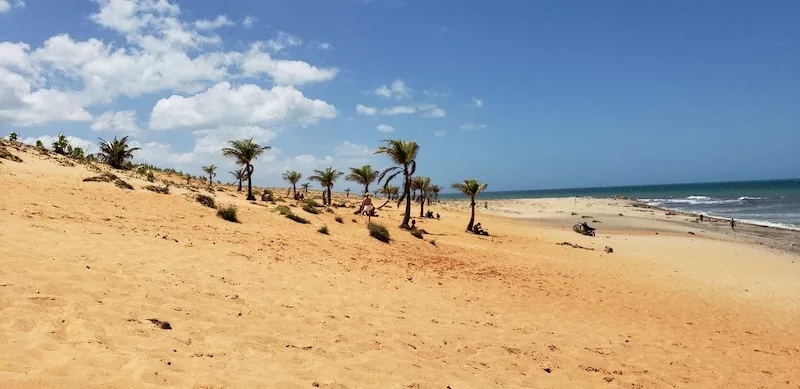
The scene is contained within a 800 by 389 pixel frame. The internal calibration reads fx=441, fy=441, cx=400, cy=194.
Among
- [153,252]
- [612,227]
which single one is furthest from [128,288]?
[612,227]

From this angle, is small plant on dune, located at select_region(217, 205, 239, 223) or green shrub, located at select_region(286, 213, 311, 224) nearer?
small plant on dune, located at select_region(217, 205, 239, 223)

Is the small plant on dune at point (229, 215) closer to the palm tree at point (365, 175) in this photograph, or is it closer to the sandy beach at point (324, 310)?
the sandy beach at point (324, 310)

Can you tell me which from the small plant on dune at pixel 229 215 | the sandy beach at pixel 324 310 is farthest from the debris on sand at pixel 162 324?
the small plant on dune at pixel 229 215

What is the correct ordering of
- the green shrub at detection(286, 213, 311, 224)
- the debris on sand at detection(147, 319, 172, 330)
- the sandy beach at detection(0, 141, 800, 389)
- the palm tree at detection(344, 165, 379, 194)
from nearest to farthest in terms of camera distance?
the sandy beach at detection(0, 141, 800, 389) → the debris on sand at detection(147, 319, 172, 330) → the green shrub at detection(286, 213, 311, 224) → the palm tree at detection(344, 165, 379, 194)

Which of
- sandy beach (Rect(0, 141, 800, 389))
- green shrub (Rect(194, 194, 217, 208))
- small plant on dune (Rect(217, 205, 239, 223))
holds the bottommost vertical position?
sandy beach (Rect(0, 141, 800, 389))

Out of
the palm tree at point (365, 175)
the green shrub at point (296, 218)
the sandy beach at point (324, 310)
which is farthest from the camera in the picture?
the palm tree at point (365, 175)

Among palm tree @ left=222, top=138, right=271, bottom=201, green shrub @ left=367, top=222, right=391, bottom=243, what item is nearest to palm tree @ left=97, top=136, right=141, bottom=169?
palm tree @ left=222, top=138, right=271, bottom=201

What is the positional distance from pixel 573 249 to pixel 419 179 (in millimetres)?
18521

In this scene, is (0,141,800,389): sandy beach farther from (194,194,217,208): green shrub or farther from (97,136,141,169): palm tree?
(97,136,141,169): palm tree

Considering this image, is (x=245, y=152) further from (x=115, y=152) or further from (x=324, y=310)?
(x=324, y=310)

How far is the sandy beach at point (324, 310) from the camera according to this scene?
17.1ft

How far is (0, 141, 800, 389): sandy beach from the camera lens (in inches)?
205

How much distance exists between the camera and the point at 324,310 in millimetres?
8500

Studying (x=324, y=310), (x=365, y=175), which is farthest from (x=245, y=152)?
(x=324, y=310)
